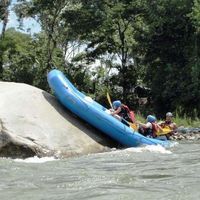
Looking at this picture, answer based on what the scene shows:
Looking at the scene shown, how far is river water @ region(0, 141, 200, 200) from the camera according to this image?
20.0ft

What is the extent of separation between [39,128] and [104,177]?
387 centimetres

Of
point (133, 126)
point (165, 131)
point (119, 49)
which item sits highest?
point (119, 49)

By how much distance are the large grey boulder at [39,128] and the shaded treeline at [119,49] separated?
954 cm

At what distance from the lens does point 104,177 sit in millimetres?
7340

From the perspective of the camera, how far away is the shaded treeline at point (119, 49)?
23.2 m

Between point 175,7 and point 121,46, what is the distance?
252 inches

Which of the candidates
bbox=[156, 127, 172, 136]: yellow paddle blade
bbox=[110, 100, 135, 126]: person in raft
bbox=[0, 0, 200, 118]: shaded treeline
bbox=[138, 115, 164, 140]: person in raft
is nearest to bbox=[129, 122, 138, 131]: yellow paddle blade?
bbox=[110, 100, 135, 126]: person in raft

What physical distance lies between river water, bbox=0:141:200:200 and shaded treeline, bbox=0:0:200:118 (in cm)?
1169

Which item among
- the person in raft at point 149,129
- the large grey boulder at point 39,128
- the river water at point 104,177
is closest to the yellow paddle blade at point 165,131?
the person in raft at point 149,129

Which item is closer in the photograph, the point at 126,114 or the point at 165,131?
the point at 126,114

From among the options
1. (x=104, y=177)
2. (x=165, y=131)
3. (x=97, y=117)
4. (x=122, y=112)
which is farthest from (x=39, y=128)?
(x=165, y=131)

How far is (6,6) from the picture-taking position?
3362 cm

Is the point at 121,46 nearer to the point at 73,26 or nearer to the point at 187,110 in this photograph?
the point at 73,26

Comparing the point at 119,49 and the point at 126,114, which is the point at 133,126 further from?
the point at 119,49
